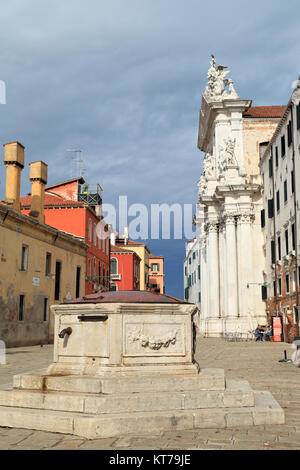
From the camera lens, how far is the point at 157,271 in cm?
9575

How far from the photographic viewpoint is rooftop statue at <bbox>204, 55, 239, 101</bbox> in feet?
134

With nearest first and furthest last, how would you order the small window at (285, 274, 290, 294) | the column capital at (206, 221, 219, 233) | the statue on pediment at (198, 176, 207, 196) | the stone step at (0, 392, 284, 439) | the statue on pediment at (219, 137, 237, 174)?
the stone step at (0, 392, 284, 439), the small window at (285, 274, 290, 294), the statue on pediment at (219, 137, 237, 174), the column capital at (206, 221, 219, 233), the statue on pediment at (198, 176, 207, 196)

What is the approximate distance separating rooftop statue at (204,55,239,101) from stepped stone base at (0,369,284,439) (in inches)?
1417

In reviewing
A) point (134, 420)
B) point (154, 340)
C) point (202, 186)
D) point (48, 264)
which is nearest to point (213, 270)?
point (202, 186)

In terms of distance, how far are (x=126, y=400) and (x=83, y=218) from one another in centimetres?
3338

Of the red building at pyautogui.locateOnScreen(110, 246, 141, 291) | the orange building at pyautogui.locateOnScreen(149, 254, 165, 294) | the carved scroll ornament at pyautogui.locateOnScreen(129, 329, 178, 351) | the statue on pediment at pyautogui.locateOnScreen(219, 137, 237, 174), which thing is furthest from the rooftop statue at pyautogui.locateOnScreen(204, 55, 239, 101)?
the orange building at pyautogui.locateOnScreen(149, 254, 165, 294)

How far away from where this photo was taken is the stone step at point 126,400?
20.8 ft

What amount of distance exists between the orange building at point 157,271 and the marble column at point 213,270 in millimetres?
51481

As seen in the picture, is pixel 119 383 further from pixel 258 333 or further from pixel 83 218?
pixel 83 218

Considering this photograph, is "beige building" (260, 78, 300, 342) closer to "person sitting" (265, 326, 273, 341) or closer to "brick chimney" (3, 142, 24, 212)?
"person sitting" (265, 326, 273, 341)

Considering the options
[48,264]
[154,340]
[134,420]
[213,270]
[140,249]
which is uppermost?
[140,249]

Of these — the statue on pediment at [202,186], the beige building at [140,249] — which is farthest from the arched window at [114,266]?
the statue on pediment at [202,186]

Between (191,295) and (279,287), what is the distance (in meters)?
35.4
